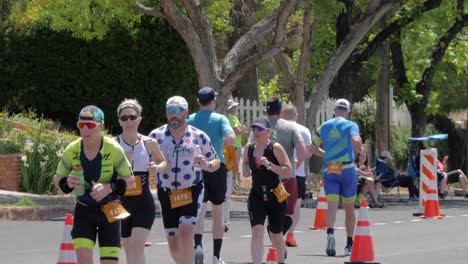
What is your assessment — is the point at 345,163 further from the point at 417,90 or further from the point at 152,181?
the point at 417,90

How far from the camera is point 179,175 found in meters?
11.0

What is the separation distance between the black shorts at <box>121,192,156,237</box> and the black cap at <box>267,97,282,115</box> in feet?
8.99

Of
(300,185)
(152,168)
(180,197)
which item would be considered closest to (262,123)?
(180,197)

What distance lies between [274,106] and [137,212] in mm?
2936

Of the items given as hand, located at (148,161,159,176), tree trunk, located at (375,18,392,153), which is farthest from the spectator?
hand, located at (148,161,159,176)

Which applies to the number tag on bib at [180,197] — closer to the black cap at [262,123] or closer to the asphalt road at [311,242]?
the black cap at [262,123]

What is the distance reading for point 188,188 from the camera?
11031 mm

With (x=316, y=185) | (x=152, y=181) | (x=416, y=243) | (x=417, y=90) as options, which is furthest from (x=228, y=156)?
(x=417, y=90)

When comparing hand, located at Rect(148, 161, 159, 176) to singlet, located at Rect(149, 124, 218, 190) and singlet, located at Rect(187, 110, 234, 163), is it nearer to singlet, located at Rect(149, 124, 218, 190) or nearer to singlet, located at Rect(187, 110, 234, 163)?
singlet, located at Rect(149, 124, 218, 190)

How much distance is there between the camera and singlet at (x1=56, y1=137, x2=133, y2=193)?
9.31 m

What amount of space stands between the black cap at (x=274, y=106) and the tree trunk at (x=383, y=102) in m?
18.1

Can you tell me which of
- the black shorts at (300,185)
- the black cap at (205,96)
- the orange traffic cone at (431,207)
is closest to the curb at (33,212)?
the black shorts at (300,185)

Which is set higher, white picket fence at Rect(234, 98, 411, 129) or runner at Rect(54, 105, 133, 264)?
white picket fence at Rect(234, 98, 411, 129)

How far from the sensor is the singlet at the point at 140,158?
1059 cm
